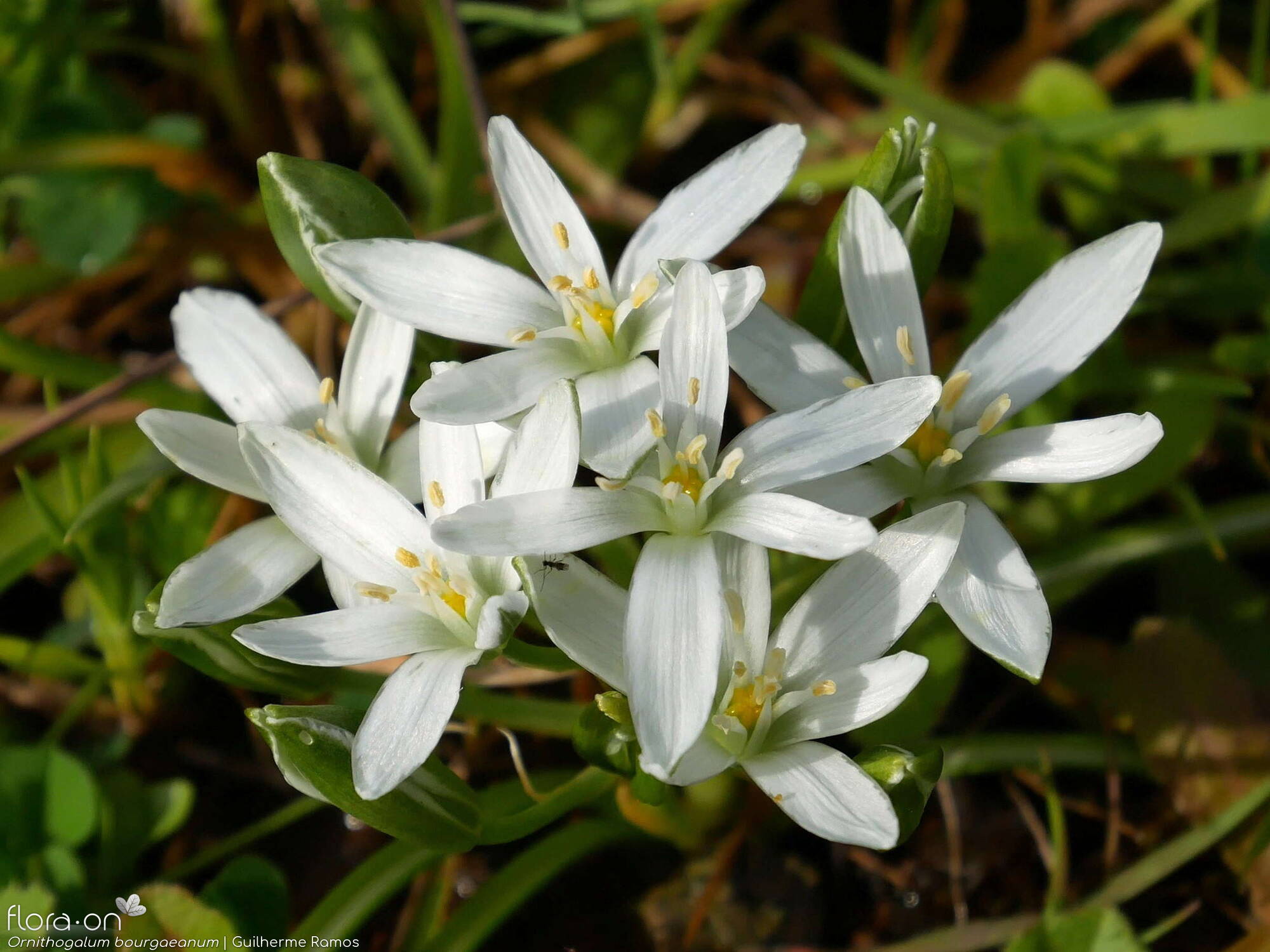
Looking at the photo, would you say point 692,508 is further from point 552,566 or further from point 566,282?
point 566,282

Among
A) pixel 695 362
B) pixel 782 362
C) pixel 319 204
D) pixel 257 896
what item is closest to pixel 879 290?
pixel 782 362

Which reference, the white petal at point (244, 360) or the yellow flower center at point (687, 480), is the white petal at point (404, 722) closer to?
the yellow flower center at point (687, 480)

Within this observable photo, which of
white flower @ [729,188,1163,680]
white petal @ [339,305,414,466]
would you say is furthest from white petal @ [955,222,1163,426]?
white petal @ [339,305,414,466]

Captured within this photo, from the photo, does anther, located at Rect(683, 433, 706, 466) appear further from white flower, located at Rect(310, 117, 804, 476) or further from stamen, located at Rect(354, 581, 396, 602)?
stamen, located at Rect(354, 581, 396, 602)

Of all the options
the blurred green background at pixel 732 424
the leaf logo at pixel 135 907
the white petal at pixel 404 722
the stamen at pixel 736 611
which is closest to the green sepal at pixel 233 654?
the blurred green background at pixel 732 424

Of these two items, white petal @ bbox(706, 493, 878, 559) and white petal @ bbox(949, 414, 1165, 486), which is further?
white petal @ bbox(949, 414, 1165, 486)

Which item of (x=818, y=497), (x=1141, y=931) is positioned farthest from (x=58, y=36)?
(x=1141, y=931)
